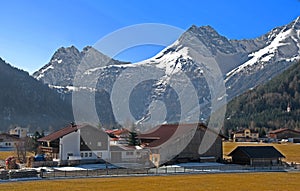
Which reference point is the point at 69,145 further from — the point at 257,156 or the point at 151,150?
the point at 257,156

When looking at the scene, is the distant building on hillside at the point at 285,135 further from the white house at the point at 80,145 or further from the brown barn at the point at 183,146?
the white house at the point at 80,145

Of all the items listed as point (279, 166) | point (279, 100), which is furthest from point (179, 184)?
point (279, 100)

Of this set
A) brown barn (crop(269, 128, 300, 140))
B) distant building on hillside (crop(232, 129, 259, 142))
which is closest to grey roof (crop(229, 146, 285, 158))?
distant building on hillside (crop(232, 129, 259, 142))

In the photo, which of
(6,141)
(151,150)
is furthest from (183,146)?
A: (6,141)

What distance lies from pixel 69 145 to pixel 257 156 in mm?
24883

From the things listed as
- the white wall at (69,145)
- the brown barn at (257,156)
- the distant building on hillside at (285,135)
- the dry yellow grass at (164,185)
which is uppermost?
the distant building on hillside at (285,135)

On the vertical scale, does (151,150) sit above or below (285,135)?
below

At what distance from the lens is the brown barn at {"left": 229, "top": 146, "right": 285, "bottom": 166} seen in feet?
190

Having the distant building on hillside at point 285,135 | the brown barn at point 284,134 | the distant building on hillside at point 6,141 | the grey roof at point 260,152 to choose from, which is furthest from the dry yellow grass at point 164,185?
the brown barn at point 284,134

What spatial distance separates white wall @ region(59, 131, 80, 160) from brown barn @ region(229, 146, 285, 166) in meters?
21.4

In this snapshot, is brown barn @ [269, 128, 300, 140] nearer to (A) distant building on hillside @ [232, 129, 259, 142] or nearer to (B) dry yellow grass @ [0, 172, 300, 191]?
(A) distant building on hillside @ [232, 129, 259, 142]

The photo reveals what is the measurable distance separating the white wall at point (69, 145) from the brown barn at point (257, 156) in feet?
70.3

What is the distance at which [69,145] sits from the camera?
2347 inches

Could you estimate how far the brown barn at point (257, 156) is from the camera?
57866mm
